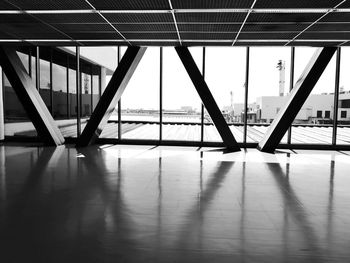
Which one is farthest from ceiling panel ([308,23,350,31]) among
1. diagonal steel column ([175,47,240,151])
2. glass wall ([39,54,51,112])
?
glass wall ([39,54,51,112])

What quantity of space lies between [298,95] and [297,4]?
6034 mm

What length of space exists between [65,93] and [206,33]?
10.7m

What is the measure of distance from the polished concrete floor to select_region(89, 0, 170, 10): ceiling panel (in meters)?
4.68

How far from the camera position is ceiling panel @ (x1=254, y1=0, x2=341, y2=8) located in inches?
301

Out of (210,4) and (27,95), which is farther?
(27,95)

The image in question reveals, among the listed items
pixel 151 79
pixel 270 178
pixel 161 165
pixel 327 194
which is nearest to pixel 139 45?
pixel 151 79

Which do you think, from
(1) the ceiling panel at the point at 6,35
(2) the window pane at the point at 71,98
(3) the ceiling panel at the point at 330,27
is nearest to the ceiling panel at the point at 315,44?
(3) the ceiling panel at the point at 330,27

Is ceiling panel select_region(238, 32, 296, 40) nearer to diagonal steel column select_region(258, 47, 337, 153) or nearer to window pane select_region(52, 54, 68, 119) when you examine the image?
diagonal steel column select_region(258, 47, 337, 153)

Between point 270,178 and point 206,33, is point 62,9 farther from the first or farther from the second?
point 270,178

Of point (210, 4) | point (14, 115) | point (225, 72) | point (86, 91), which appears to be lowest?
point (14, 115)

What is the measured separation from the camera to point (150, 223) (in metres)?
5.11

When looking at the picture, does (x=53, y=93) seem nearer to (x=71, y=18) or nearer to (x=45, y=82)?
(x=45, y=82)

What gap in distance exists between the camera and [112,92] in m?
14.4

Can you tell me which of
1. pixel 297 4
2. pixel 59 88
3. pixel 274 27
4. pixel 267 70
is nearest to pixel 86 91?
pixel 59 88
